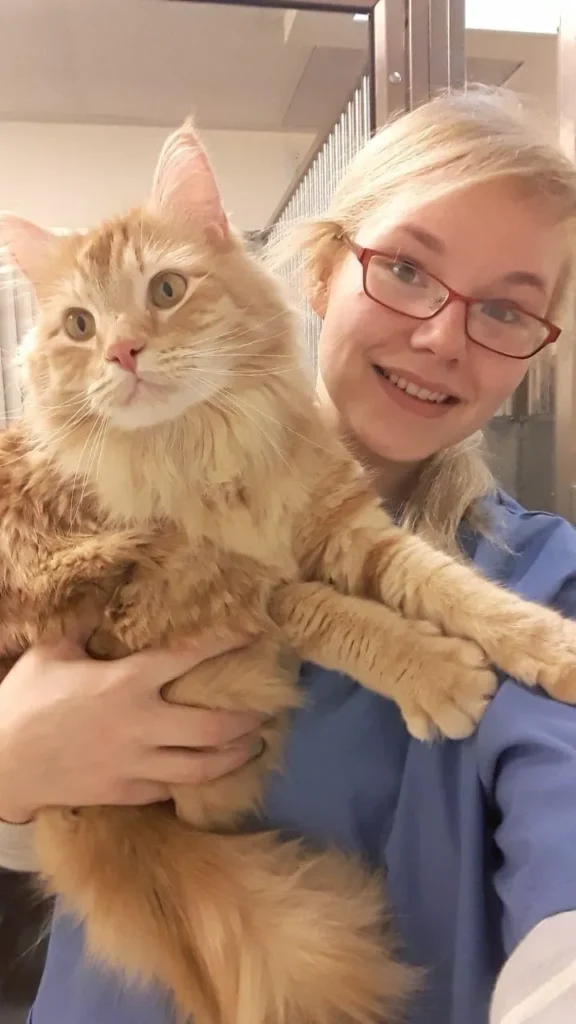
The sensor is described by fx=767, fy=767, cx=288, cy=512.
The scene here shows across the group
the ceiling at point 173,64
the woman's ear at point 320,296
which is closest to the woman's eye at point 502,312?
the woman's ear at point 320,296

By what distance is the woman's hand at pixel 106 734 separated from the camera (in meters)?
0.87

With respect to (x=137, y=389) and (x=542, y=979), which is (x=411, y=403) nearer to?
(x=137, y=389)

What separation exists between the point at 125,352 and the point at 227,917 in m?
0.64

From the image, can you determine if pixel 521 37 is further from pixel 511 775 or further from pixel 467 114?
pixel 511 775

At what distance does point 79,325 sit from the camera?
3.33 ft

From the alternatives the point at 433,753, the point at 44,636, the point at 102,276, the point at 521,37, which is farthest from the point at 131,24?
the point at 433,753

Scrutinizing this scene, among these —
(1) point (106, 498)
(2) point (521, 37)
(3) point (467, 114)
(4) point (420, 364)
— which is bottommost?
(1) point (106, 498)

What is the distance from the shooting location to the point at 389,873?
88 centimetres

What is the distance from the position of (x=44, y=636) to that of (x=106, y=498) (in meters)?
0.18

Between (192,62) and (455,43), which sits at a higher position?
(192,62)

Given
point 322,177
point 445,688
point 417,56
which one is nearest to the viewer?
point 445,688

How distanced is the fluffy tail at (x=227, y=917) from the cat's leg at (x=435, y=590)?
0.31 m

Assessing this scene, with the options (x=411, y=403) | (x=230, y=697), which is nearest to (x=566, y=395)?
(x=411, y=403)

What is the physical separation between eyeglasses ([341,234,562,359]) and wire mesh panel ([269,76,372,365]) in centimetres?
21
